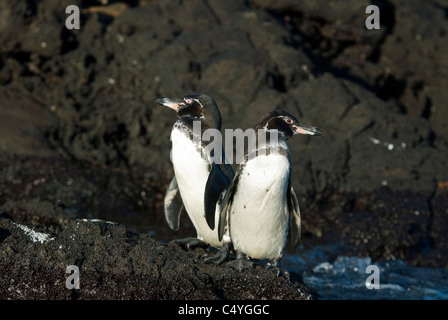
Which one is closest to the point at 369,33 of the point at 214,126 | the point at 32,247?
the point at 214,126

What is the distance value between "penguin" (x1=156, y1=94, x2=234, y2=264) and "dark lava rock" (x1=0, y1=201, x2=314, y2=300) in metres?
0.65

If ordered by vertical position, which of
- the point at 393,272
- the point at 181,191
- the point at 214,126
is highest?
the point at 214,126

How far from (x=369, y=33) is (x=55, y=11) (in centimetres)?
576

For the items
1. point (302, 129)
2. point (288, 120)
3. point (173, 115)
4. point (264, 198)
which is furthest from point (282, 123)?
point (173, 115)

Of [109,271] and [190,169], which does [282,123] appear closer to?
[190,169]

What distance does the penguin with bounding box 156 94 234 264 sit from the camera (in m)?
6.11

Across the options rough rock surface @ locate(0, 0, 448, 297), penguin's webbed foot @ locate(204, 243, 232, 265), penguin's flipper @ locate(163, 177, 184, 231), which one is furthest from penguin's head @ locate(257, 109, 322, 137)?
rough rock surface @ locate(0, 0, 448, 297)

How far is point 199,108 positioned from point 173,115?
4.83 meters

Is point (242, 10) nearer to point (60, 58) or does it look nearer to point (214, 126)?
point (60, 58)

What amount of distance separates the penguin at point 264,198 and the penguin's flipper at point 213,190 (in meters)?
0.12

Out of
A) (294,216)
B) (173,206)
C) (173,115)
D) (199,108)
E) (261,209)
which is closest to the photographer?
(261,209)

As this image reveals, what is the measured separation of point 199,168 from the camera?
6.19 meters

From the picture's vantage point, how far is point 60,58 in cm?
1185
